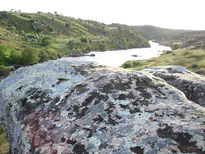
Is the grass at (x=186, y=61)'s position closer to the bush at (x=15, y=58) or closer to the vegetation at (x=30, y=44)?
the vegetation at (x=30, y=44)

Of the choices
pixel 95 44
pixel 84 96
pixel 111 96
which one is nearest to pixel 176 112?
pixel 111 96

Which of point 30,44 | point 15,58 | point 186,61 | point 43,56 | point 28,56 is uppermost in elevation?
point 30,44

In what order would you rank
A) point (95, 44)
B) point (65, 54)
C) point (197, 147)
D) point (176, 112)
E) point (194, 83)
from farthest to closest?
point (95, 44) → point (65, 54) → point (194, 83) → point (176, 112) → point (197, 147)

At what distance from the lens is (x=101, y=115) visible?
5645 millimetres

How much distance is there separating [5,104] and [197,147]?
8294mm

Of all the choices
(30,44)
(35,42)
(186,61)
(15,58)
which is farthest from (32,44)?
(186,61)

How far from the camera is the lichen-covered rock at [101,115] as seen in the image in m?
4.61

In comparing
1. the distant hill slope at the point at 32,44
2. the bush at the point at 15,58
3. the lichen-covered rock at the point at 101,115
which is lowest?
the bush at the point at 15,58

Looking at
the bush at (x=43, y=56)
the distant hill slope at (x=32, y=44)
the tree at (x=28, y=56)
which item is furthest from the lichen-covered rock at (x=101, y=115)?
the bush at (x=43, y=56)

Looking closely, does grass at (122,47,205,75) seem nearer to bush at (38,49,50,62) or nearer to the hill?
bush at (38,49,50,62)

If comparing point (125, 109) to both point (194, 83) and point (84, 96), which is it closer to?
point (84, 96)

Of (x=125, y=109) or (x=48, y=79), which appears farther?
(x=48, y=79)

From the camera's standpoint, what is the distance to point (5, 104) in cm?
828

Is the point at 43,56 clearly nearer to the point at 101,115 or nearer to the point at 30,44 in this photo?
the point at 30,44
